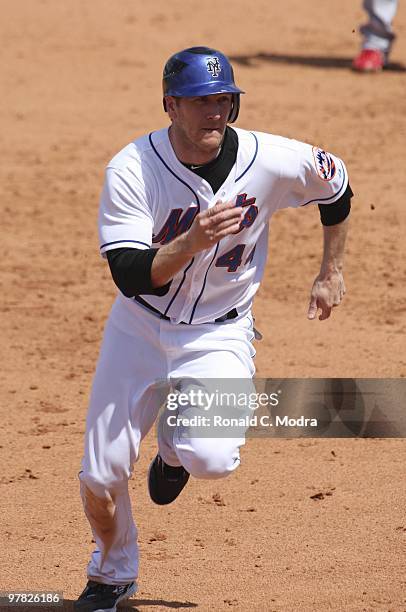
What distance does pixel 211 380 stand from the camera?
5.04 m

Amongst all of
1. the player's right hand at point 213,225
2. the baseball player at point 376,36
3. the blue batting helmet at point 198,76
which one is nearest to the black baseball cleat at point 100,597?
the player's right hand at point 213,225

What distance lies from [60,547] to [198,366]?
Result: 1384 millimetres

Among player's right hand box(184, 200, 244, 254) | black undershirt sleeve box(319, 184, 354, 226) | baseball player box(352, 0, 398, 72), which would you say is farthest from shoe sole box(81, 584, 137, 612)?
baseball player box(352, 0, 398, 72)

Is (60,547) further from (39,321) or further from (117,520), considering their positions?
(39,321)

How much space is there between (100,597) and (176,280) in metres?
1.37

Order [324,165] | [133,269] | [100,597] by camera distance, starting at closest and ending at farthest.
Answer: [133,269]
[100,597]
[324,165]

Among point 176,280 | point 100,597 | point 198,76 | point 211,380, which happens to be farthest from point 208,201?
point 100,597

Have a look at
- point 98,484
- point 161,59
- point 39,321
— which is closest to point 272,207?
point 98,484

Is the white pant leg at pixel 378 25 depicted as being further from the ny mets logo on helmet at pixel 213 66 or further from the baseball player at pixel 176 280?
the ny mets logo on helmet at pixel 213 66

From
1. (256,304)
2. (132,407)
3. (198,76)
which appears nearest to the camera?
(198,76)

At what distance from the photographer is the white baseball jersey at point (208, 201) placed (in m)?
4.89

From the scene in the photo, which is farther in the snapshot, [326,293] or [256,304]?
[256,304]

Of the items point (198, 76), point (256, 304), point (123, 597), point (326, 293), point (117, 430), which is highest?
point (198, 76)

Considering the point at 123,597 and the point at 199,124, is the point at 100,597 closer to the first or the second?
the point at 123,597
